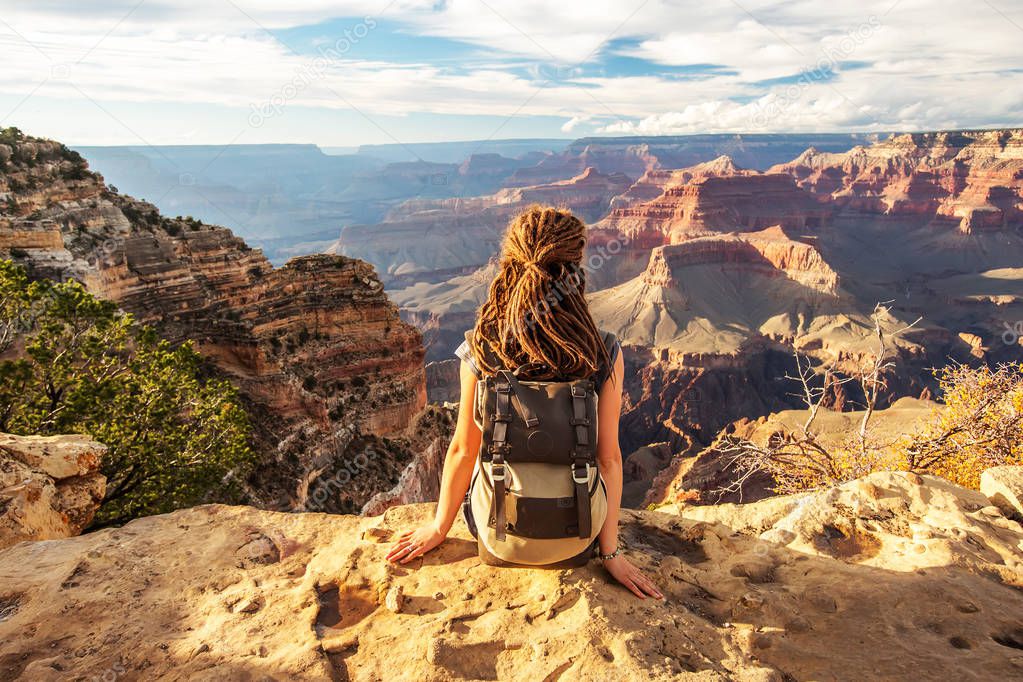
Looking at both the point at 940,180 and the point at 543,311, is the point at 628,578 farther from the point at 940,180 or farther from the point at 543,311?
the point at 940,180

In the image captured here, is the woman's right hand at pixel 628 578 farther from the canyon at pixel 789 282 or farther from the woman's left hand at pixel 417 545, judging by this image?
the canyon at pixel 789 282

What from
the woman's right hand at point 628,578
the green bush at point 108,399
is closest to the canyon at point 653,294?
the woman's right hand at point 628,578

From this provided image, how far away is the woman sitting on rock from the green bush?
9888 mm

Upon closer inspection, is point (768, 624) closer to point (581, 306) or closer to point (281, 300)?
point (581, 306)

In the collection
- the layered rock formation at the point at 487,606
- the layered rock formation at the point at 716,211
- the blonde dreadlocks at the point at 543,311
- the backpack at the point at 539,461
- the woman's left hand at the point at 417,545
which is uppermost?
the layered rock formation at the point at 716,211

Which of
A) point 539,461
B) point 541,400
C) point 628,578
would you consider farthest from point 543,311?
point 628,578

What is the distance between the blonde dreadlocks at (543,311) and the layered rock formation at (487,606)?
6.18ft

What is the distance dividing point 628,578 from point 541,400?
75.8 inches

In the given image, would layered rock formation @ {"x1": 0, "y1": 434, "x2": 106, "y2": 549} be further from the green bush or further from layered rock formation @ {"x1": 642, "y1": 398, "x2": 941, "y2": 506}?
layered rock formation @ {"x1": 642, "y1": 398, "x2": 941, "y2": 506}

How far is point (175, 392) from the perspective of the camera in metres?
14.2

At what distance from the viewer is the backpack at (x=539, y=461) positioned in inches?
152

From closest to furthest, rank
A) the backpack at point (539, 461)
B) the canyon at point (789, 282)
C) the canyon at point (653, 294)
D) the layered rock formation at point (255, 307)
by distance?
the backpack at point (539, 461), the layered rock formation at point (255, 307), the canyon at point (653, 294), the canyon at point (789, 282)

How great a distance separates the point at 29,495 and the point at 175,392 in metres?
7.72

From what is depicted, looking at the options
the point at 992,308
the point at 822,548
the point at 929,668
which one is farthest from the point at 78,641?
the point at 992,308
